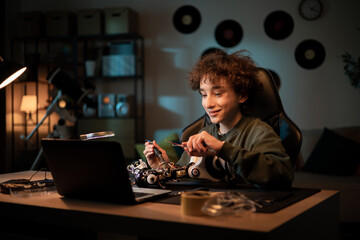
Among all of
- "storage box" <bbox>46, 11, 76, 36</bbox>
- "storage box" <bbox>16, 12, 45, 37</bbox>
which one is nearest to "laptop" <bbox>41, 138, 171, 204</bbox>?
"storage box" <bbox>46, 11, 76, 36</bbox>

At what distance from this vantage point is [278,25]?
14.6 feet

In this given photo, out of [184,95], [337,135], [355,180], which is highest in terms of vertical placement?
[184,95]

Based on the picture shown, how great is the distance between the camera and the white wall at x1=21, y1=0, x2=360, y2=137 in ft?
14.1

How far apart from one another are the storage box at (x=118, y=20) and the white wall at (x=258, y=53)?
14.4 inches

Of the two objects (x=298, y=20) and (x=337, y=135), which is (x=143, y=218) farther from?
(x=298, y=20)

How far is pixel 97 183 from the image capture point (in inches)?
41.4

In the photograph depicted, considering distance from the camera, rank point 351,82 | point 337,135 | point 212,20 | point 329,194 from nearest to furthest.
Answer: point 329,194
point 337,135
point 351,82
point 212,20

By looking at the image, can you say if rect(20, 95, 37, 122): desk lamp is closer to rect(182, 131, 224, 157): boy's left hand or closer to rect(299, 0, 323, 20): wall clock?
rect(299, 0, 323, 20): wall clock

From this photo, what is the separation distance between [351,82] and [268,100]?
2.96m

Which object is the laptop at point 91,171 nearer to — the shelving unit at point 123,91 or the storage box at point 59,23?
the shelving unit at point 123,91

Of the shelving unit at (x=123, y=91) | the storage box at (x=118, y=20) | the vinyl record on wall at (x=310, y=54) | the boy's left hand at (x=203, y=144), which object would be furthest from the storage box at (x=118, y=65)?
the boy's left hand at (x=203, y=144)

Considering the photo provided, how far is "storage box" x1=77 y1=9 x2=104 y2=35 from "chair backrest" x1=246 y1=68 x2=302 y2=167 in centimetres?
338

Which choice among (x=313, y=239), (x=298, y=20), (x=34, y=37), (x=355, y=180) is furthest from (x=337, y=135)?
(x=34, y=37)

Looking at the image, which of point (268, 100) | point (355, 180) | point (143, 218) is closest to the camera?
point (143, 218)
